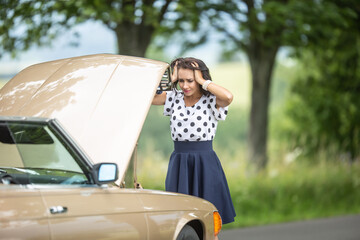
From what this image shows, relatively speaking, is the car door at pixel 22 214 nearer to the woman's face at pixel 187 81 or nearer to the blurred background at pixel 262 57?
the woman's face at pixel 187 81

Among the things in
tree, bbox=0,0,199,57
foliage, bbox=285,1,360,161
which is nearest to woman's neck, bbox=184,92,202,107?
tree, bbox=0,0,199,57

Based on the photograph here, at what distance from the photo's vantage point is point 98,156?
4324mm

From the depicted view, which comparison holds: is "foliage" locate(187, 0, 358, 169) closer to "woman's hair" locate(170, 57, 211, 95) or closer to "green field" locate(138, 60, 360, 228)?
"green field" locate(138, 60, 360, 228)

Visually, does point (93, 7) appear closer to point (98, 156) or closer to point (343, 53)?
point (98, 156)

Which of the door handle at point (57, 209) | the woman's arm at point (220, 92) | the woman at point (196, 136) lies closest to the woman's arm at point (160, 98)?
the woman at point (196, 136)

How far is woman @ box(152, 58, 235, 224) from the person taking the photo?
5.42 metres

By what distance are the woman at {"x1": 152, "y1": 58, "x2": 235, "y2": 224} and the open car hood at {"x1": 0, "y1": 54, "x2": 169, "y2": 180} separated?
427 millimetres

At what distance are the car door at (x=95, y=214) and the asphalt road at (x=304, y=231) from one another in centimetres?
541

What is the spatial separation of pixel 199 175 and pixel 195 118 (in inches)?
20.0

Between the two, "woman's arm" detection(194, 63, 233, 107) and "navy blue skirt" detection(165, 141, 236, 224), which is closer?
"woman's arm" detection(194, 63, 233, 107)

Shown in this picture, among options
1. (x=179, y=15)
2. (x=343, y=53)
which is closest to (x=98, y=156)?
(x=179, y=15)

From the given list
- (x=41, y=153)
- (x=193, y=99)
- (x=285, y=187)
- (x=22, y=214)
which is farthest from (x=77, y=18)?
(x=22, y=214)

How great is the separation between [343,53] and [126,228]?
45.4ft

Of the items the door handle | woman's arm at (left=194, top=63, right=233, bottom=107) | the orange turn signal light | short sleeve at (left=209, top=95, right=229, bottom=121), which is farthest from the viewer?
short sleeve at (left=209, top=95, right=229, bottom=121)
